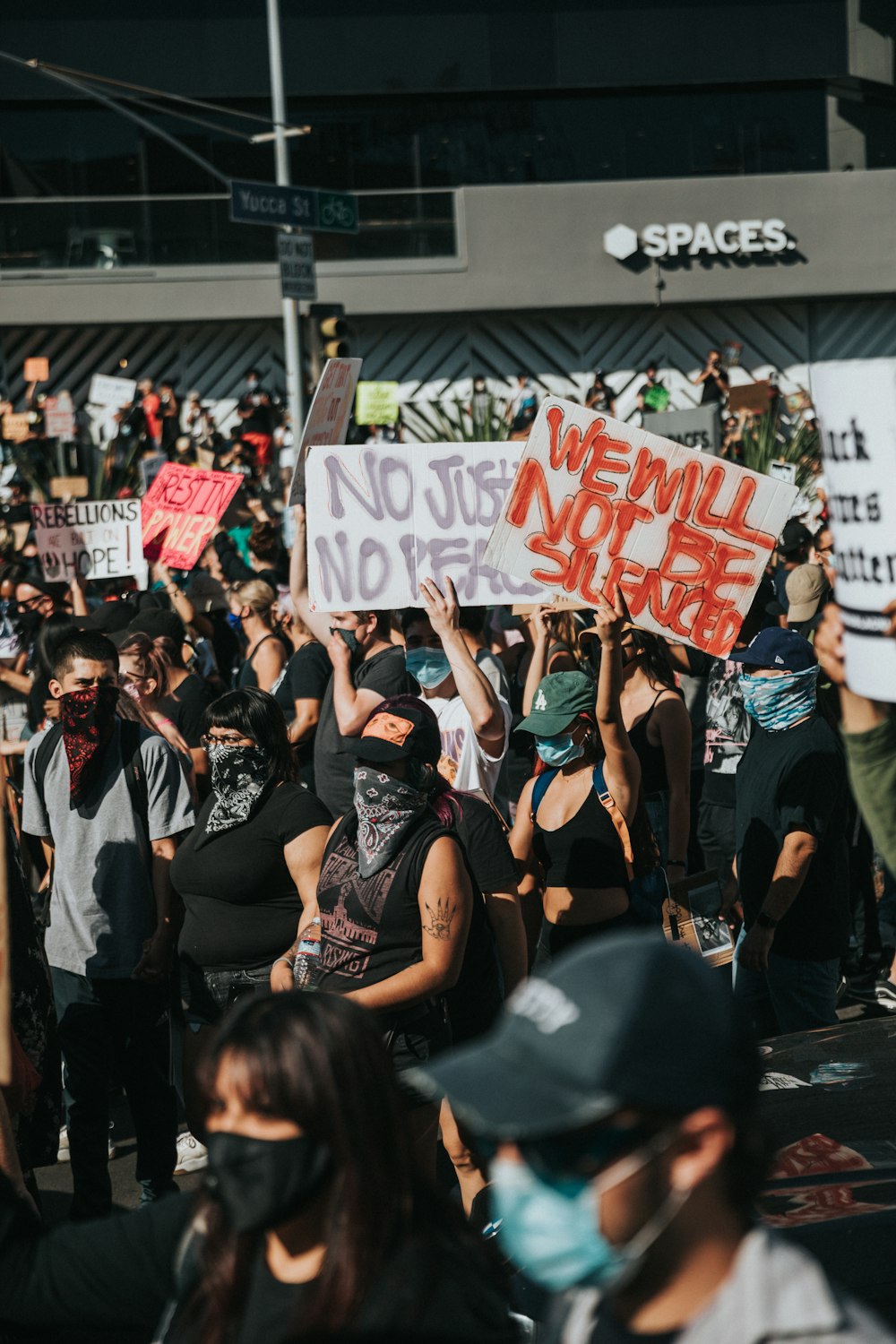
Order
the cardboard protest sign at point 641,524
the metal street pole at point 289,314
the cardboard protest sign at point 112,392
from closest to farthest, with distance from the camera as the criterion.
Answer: the cardboard protest sign at point 641,524 → the metal street pole at point 289,314 → the cardboard protest sign at point 112,392

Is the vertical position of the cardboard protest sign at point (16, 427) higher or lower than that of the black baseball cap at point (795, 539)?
higher

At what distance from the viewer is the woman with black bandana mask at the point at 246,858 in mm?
4594

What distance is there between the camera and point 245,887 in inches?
181

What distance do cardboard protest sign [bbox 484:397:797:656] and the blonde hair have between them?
3.15 metres

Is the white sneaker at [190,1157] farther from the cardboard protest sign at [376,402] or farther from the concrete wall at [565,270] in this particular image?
the concrete wall at [565,270]

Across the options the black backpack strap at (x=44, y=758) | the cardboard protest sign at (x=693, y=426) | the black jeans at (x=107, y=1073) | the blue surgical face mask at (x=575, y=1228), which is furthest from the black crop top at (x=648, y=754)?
the cardboard protest sign at (x=693, y=426)

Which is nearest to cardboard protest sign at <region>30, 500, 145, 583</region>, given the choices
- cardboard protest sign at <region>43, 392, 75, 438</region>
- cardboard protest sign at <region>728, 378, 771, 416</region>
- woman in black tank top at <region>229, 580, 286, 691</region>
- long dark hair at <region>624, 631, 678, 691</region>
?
woman in black tank top at <region>229, 580, 286, 691</region>

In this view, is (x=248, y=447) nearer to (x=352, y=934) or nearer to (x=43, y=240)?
(x=43, y=240)

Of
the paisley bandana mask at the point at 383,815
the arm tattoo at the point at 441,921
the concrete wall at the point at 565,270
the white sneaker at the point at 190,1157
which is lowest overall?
the white sneaker at the point at 190,1157

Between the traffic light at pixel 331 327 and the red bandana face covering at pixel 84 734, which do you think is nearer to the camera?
the red bandana face covering at pixel 84 734

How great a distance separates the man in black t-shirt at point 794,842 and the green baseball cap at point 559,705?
54 cm

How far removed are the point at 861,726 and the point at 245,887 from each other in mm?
2570

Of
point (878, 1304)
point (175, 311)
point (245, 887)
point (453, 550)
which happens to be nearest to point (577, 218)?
point (175, 311)

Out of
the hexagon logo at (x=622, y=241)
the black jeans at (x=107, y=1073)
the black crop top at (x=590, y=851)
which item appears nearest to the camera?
the black jeans at (x=107, y=1073)
